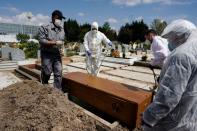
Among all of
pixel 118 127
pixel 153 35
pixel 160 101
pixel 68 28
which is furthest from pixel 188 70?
pixel 68 28

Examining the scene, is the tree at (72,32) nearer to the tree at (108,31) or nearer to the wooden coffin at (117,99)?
the tree at (108,31)

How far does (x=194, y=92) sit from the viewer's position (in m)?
1.73

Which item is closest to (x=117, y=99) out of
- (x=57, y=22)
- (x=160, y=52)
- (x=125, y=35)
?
(x=160, y=52)

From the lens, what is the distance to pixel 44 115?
3316 mm

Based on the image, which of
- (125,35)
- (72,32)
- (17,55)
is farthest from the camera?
(72,32)

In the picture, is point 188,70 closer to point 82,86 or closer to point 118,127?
point 118,127

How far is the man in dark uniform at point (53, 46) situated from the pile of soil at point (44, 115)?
816mm

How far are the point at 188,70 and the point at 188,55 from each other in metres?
0.12

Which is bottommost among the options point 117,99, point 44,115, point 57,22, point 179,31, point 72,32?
point 44,115

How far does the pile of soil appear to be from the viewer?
123 inches

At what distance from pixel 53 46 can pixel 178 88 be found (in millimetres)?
3810

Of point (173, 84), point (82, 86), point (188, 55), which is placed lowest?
point (82, 86)

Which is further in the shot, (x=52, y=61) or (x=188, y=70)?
(x=52, y=61)

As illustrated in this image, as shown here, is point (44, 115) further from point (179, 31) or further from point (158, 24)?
point (158, 24)
